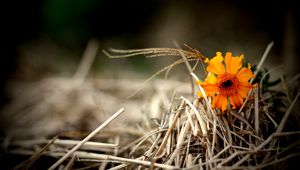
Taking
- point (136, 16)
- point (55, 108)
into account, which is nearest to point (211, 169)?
point (55, 108)

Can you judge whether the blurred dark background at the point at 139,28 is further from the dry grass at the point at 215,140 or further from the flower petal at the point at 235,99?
the flower petal at the point at 235,99

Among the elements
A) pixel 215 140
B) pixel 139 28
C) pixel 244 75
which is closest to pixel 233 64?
pixel 244 75

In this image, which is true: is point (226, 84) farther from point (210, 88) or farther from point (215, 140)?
point (215, 140)

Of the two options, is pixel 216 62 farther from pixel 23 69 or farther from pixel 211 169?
pixel 23 69

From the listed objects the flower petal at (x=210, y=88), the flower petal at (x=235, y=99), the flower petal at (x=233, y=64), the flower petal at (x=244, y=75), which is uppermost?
the flower petal at (x=233, y=64)

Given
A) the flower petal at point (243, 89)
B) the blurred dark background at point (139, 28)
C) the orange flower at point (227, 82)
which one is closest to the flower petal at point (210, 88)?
the orange flower at point (227, 82)

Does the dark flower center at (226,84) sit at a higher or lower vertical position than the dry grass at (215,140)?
higher
